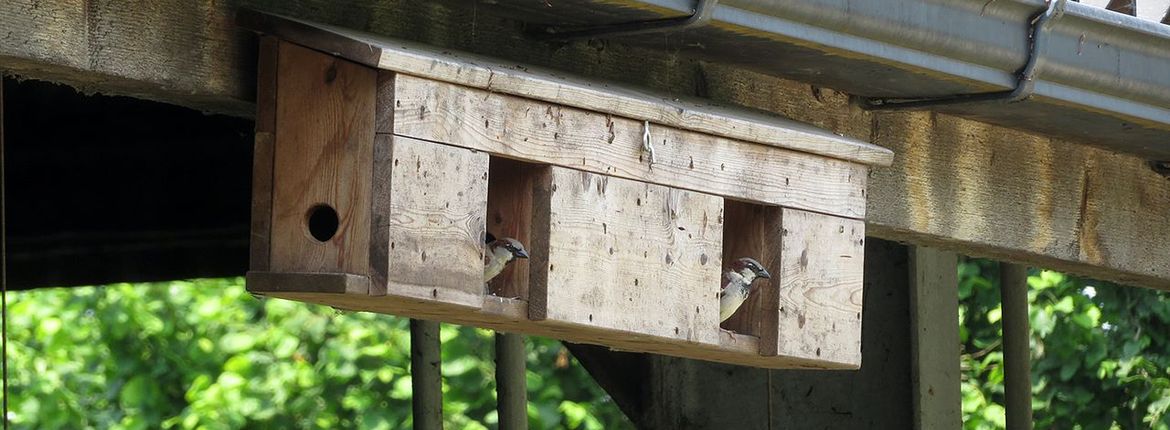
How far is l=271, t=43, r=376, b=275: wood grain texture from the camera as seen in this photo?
2.49 meters

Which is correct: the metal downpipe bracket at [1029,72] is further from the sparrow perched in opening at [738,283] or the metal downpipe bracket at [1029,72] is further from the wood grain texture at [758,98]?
the sparrow perched in opening at [738,283]

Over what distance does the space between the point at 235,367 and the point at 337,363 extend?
67 cm

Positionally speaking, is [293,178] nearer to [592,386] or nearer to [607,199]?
[607,199]

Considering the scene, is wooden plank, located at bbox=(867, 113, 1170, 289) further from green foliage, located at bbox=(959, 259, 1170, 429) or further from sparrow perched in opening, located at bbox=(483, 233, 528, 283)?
green foliage, located at bbox=(959, 259, 1170, 429)

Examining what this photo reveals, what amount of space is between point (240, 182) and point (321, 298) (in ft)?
10.9

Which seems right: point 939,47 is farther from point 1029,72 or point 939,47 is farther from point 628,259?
point 628,259

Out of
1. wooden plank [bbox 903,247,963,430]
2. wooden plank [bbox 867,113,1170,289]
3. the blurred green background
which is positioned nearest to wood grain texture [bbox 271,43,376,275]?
wooden plank [bbox 867,113,1170,289]

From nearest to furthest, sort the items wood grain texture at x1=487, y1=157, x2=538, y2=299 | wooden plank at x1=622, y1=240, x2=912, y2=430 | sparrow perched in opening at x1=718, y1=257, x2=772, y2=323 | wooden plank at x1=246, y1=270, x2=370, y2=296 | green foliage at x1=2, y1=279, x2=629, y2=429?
wooden plank at x1=246, y1=270, x2=370, y2=296 < wood grain texture at x1=487, y1=157, x2=538, y2=299 < sparrow perched in opening at x1=718, y1=257, x2=772, y2=323 < wooden plank at x1=622, y1=240, x2=912, y2=430 < green foliage at x1=2, y1=279, x2=629, y2=429

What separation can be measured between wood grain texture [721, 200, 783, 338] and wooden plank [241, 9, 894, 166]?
14 centimetres

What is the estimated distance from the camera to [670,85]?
3.25 meters

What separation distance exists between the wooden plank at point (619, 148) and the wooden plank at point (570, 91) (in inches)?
0.6

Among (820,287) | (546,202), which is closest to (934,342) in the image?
(820,287)

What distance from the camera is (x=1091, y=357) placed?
8297mm

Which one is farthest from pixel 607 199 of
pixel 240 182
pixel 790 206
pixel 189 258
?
pixel 189 258
